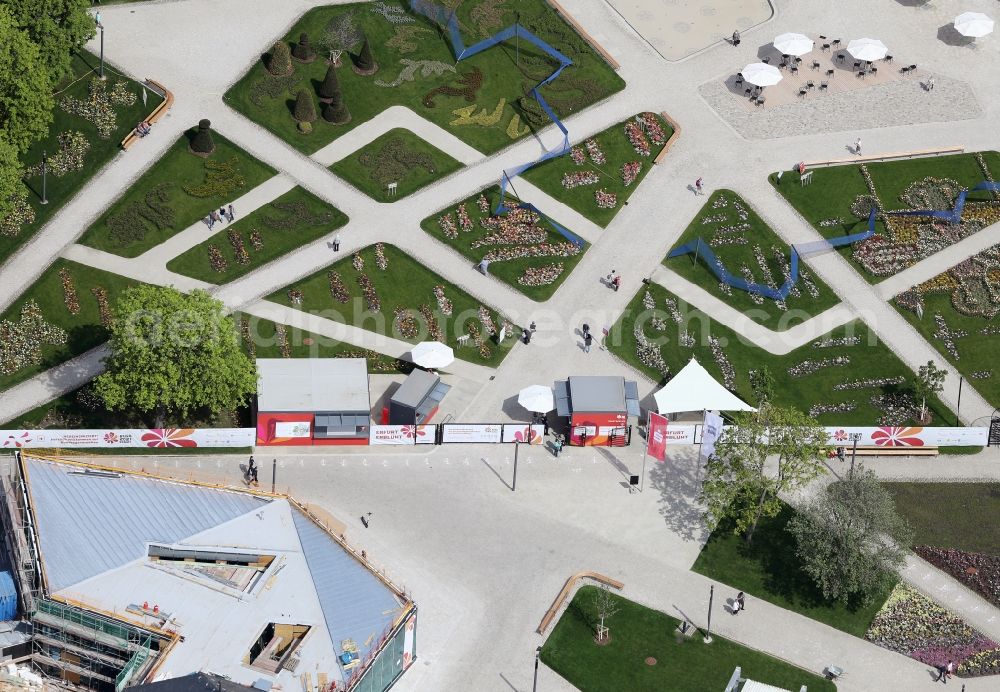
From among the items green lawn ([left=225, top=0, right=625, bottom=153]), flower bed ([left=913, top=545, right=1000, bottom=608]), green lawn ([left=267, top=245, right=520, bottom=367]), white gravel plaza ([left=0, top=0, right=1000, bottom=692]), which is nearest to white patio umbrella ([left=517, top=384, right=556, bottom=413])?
white gravel plaza ([left=0, top=0, right=1000, bottom=692])

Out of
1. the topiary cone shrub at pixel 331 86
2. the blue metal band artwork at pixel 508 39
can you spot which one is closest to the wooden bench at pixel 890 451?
the blue metal band artwork at pixel 508 39

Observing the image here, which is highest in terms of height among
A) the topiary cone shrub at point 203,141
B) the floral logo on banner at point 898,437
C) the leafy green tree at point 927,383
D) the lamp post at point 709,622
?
the topiary cone shrub at point 203,141

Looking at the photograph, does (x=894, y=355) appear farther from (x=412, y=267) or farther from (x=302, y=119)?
(x=302, y=119)

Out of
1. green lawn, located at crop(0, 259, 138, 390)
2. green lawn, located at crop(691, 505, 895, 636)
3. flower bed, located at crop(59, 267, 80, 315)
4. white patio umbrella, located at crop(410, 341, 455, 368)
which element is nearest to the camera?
green lawn, located at crop(691, 505, 895, 636)

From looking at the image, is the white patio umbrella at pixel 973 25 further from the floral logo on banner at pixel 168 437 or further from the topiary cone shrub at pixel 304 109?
the floral logo on banner at pixel 168 437

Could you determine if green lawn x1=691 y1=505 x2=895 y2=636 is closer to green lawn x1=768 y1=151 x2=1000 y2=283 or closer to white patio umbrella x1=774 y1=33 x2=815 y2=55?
green lawn x1=768 y1=151 x2=1000 y2=283

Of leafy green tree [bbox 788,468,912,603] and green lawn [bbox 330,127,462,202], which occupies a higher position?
green lawn [bbox 330,127,462,202]

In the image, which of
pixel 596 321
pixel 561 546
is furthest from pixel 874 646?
pixel 596 321
